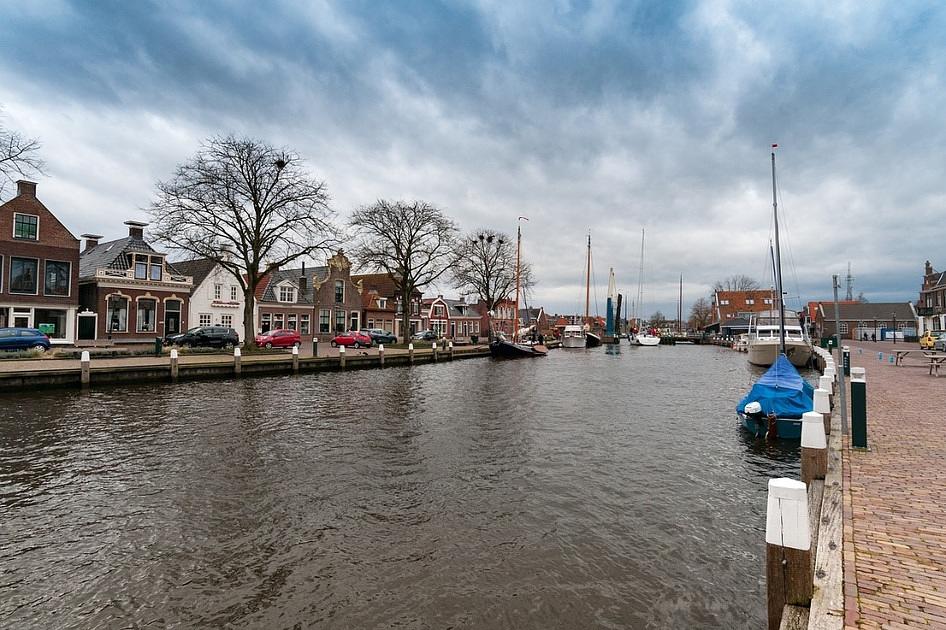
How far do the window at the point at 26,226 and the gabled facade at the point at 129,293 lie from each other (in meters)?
4.72

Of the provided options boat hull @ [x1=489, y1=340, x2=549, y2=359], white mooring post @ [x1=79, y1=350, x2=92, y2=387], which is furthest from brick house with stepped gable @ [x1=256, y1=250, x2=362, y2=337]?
white mooring post @ [x1=79, y1=350, x2=92, y2=387]

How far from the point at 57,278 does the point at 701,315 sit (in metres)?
115

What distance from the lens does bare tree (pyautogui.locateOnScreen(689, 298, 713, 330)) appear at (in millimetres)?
112688

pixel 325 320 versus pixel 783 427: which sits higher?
pixel 325 320

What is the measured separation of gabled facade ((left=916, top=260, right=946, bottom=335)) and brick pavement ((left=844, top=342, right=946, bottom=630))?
7094cm

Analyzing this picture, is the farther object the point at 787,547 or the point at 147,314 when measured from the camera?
the point at 147,314

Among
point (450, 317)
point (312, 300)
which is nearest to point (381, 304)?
point (312, 300)

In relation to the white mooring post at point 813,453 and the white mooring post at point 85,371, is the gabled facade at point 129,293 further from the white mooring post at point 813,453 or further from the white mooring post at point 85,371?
the white mooring post at point 813,453

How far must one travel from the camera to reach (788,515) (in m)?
3.55

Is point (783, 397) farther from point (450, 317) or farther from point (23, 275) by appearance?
point (450, 317)

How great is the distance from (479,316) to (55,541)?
7601 centimetres

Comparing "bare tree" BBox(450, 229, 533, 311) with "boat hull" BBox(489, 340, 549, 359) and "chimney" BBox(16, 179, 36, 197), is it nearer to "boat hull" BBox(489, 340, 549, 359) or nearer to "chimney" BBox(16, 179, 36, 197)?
"boat hull" BBox(489, 340, 549, 359)

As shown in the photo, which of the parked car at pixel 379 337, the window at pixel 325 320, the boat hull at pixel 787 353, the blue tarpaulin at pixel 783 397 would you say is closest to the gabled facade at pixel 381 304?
the window at pixel 325 320

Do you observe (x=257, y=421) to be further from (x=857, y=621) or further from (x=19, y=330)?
(x=19, y=330)
